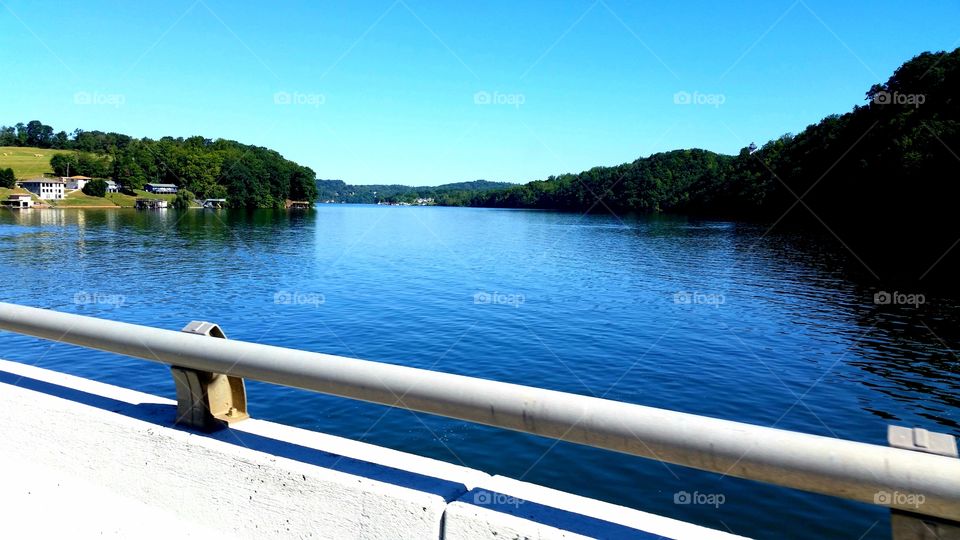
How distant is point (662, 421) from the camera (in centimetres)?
234

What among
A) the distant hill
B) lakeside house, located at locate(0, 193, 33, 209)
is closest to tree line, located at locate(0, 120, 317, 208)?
the distant hill

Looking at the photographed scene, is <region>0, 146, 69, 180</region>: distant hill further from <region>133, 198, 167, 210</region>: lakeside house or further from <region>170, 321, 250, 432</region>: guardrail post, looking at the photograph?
<region>170, 321, 250, 432</region>: guardrail post

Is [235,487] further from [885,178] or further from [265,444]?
[885,178]

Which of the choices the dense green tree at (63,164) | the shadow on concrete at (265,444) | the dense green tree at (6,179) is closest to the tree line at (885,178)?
the shadow on concrete at (265,444)

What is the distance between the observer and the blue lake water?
922cm

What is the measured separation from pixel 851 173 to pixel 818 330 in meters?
64.9

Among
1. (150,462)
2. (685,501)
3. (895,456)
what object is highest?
(895,456)

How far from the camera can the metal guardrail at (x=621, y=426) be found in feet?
6.55

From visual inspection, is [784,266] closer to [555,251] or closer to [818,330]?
[555,251]

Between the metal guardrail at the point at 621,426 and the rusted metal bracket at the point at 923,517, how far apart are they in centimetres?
1

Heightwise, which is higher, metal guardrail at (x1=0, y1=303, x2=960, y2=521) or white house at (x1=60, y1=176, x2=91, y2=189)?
white house at (x1=60, y1=176, x2=91, y2=189)

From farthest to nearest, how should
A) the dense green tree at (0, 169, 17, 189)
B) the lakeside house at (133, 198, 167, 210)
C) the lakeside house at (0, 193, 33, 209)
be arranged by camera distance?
the dense green tree at (0, 169, 17, 189) → the lakeside house at (133, 198, 167, 210) → the lakeside house at (0, 193, 33, 209)

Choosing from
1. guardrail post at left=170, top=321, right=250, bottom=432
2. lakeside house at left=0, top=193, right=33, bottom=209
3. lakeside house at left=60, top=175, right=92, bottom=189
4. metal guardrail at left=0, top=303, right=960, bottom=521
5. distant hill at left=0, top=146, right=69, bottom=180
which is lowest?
guardrail post at left=170, top=321, right=250, bottom=432

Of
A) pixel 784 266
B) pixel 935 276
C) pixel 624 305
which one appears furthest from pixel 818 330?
pixel 784 266
